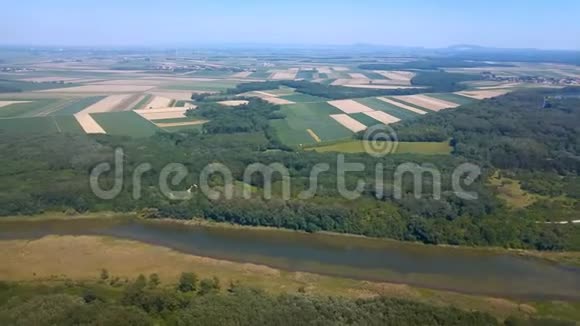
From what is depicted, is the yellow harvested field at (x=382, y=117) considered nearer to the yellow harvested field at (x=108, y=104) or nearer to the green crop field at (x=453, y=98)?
the green crop field at (x=453, y=98)

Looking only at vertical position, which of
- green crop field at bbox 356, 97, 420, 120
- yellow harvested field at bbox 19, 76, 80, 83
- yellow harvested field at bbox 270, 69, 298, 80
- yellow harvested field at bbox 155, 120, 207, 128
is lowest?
yellow harvested field at bbox 155, 120, 207, 128

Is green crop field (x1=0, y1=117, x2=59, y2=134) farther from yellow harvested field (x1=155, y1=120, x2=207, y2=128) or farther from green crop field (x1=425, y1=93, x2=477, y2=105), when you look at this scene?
green crop field (x1=425, y1=93, x2=477, y2=105)

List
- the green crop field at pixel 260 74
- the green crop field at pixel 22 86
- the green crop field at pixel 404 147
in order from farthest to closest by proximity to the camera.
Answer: the green crop field at pixel 260 74
the green crop field at pixel 22 86
the green crop field at pixel 404 147

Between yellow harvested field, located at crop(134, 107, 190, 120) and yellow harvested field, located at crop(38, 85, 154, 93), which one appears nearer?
yellow harvested field, located at crop(134, 107, 190, 120)

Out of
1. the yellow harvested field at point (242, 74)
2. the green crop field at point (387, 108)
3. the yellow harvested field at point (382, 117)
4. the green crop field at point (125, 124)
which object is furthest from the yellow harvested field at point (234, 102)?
the yellow harvested field at point (242, 74)

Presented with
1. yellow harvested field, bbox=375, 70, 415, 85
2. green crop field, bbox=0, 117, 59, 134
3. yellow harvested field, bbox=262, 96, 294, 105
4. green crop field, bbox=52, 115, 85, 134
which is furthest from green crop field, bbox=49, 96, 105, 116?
yellow harvested field, bbox=375, 70, 415, 85

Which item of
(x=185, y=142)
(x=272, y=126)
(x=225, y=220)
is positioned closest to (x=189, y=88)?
(x=272, y=126)

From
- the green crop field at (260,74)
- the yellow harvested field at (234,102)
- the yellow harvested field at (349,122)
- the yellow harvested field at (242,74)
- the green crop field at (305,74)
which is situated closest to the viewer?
the yellow harvested field at (349,122)
